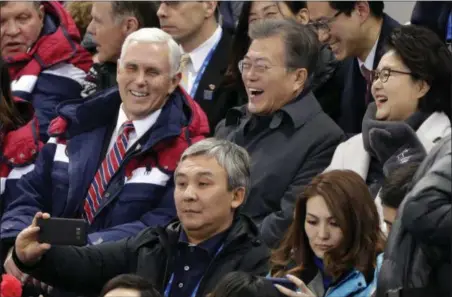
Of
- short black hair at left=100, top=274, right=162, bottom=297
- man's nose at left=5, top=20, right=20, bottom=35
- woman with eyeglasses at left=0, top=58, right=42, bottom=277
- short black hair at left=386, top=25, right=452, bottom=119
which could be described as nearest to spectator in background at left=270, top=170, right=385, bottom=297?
short black hair at left=386, top=25, right=452, bottom=119

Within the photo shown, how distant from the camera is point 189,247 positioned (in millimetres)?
5379

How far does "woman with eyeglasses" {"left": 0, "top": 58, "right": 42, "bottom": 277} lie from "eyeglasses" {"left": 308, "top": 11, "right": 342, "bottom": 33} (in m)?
1.38

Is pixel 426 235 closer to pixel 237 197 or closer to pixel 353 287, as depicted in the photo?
pixel 353 287

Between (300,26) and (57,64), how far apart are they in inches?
57.4

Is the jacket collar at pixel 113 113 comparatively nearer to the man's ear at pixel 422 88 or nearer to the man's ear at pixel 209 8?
the man's ear at pixel 209 8

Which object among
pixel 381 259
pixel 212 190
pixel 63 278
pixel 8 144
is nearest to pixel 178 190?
pixel 212 190

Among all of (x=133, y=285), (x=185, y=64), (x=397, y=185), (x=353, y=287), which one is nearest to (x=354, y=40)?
(x=185, y=64)

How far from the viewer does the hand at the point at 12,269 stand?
6.08 meters

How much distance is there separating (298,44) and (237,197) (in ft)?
3.41

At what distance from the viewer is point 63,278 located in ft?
17.8

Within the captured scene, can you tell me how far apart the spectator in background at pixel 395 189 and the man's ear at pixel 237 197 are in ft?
1.92

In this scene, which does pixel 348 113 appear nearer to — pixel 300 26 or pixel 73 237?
pixel 300 26

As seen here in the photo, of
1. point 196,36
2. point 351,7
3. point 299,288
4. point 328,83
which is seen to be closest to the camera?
point 299,288

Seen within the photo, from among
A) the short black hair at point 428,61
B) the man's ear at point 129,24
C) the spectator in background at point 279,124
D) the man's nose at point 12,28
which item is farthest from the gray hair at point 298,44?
the man's nose at point 12,28
